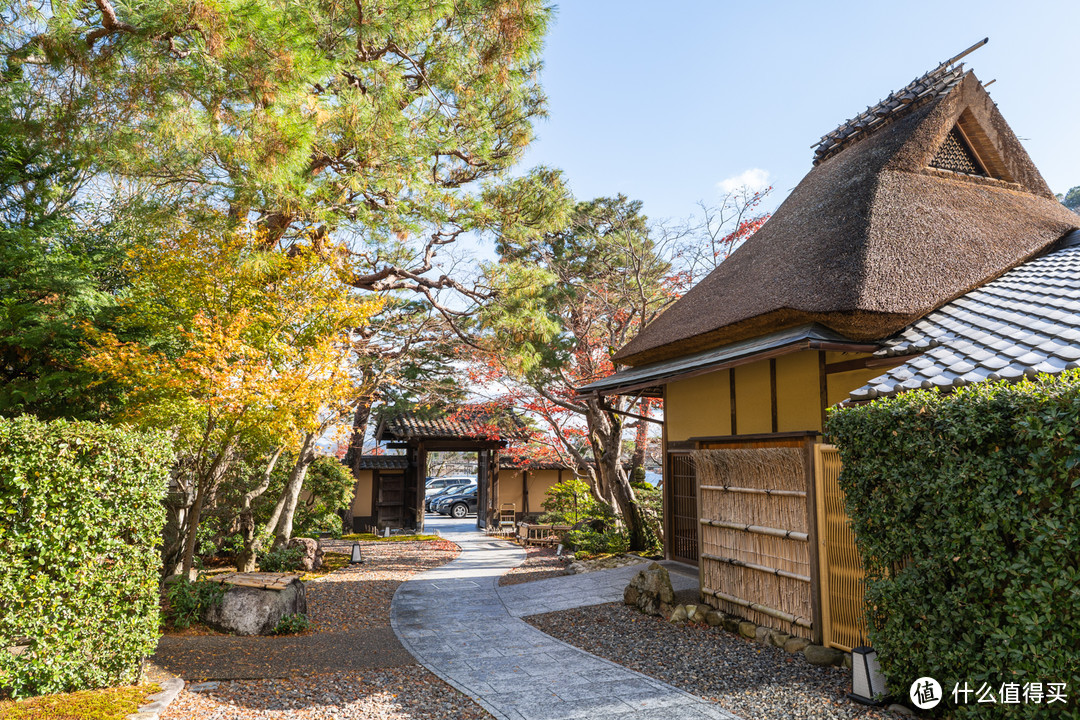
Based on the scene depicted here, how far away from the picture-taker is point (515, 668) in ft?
18.0

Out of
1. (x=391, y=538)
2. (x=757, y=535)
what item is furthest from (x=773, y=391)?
(x=391, y=538)

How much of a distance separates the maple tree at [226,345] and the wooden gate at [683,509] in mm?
5363

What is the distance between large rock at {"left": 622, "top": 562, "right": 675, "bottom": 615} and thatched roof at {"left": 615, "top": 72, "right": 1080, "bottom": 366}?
309 centimetres

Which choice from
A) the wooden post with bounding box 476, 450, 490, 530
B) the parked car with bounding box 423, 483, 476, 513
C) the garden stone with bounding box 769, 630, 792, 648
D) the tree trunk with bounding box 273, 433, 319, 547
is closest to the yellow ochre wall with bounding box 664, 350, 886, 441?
the garden stone with bounding box 769, 630, 792, 648

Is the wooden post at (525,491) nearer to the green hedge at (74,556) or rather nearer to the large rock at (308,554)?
the large rock at (308,554)

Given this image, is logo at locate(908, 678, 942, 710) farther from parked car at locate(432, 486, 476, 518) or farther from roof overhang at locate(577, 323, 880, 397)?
parked car at locate(432, 486, 476, 518)

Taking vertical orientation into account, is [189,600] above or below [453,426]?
below

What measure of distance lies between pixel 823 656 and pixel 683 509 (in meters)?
4.63

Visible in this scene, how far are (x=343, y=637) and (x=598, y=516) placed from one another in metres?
7.22

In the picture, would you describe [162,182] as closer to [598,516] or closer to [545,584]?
[545,584]

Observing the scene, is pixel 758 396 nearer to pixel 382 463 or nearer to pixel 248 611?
pixel 248 611

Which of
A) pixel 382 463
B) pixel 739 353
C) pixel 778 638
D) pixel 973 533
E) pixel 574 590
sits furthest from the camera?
pixel 382 463

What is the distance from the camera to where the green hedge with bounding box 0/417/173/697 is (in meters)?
4.07

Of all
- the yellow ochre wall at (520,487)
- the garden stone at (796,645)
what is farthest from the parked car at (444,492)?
the garden stone at (796,645)
